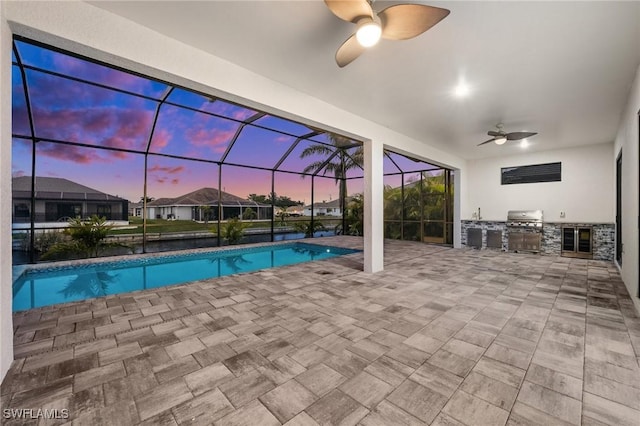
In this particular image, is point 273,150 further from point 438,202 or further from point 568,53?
point 568,53

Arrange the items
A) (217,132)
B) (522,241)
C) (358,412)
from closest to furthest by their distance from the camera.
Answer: (358,412), (522,241), (217,132)

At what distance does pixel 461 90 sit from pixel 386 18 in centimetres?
222

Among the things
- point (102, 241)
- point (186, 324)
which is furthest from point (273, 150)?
point (186, 324)

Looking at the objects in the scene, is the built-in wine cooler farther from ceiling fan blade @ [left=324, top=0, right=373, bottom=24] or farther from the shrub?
the shrub

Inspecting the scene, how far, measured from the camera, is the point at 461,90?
11.7ft

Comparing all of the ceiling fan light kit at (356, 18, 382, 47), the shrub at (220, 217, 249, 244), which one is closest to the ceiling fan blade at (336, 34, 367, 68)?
the ceiling fan light kit at (356, 18, 382, 47)

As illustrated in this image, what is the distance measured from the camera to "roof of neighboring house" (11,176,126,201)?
5328mm

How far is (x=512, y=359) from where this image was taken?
204 cm

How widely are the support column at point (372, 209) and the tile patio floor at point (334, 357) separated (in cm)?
108

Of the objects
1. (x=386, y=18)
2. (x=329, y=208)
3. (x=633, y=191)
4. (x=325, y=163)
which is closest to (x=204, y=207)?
(x=325, y=163)

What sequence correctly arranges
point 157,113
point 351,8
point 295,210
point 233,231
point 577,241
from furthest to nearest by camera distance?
point 295,210 → point 233,231 → point 577,241 → point 157,113 → point 351,8

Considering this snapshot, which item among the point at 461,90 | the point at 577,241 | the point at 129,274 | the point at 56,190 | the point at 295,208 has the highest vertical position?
the point at 461,90

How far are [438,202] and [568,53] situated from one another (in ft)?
21.8

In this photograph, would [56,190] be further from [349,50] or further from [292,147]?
[349,50]
